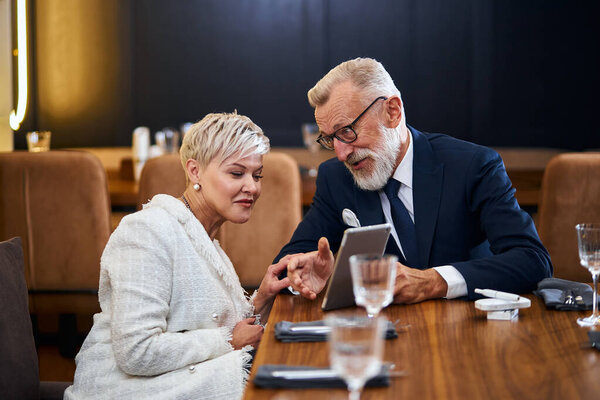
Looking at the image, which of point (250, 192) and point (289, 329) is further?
point (250, 192)

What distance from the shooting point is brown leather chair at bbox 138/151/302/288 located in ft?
9.04

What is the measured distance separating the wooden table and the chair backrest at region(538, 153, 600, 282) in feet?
3.25

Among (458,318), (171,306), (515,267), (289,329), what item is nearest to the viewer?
(289,329)

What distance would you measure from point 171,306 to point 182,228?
0.19 meters

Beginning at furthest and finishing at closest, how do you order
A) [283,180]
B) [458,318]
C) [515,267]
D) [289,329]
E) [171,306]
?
[283,180], [515,267], [171,306], [458,318], [289,329]

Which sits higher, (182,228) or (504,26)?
(504,26)

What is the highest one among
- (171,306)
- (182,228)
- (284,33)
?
(284,33)

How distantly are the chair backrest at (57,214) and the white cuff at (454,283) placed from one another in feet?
4.94

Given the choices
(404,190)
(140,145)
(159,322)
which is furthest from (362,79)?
(140,145)

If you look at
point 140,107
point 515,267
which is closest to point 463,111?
point 140,107

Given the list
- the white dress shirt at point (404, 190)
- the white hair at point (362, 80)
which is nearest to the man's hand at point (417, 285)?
the white dress shirt at point (404, 190)

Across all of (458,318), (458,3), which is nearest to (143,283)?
(458,318)

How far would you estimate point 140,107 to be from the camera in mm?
5652

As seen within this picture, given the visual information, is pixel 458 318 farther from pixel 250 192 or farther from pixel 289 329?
pixel 250 192
